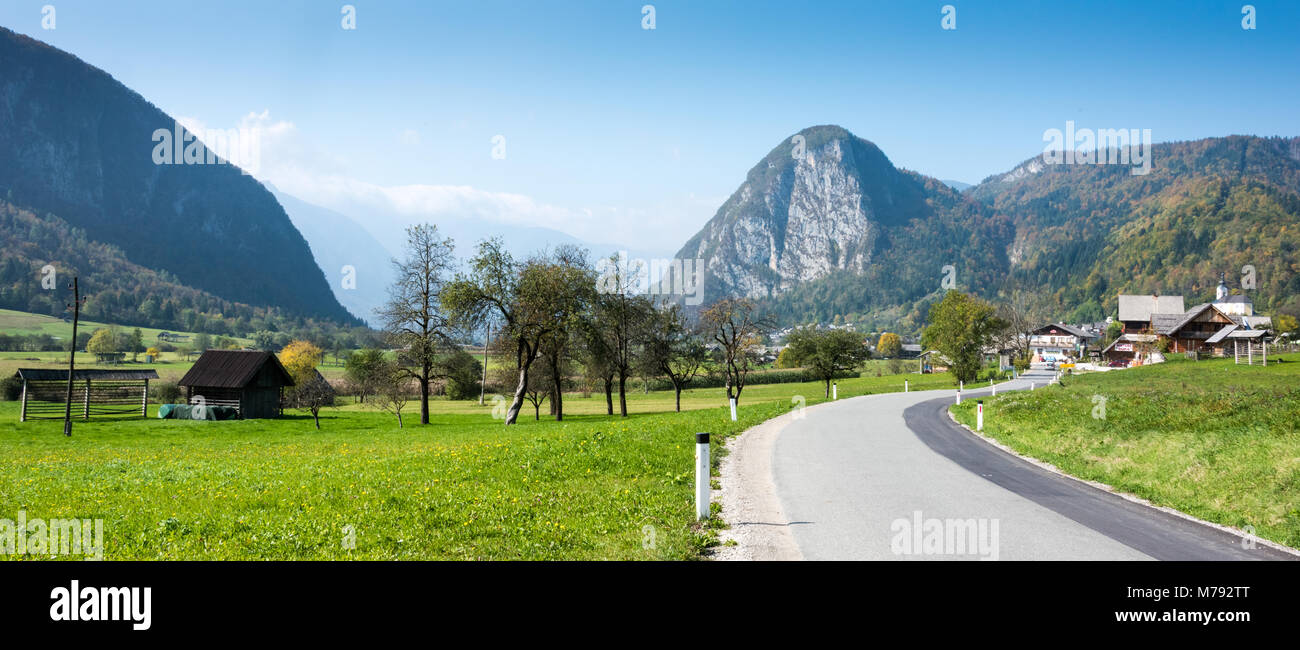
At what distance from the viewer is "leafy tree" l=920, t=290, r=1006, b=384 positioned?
2773 inches

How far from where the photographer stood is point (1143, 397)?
1043 inches

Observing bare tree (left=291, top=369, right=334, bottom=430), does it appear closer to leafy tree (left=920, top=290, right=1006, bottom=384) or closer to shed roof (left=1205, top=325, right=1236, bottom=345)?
leafy tree (left=920, top=290, right=1006, bottom=384)

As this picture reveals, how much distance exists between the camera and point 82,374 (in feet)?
186

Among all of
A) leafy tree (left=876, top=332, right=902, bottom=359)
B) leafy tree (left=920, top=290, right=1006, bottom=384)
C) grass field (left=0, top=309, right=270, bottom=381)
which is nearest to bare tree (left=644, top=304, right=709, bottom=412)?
leafy tree (left=920, top=290, right=1006, bottom=384)

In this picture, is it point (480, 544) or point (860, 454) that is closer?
point (480, 544)

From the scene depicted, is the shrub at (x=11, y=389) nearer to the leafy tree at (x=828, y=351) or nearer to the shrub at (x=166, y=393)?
the shrub at (x=166, y=393)

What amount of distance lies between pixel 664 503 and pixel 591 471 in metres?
3.57

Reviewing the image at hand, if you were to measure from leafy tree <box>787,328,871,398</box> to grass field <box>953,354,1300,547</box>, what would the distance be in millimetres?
39367

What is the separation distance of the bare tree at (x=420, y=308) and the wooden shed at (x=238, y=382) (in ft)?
75.7

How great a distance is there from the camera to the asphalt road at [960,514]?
28.6ft

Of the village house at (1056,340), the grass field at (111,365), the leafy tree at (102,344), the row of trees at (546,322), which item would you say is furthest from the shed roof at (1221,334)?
the leafy tree at (102,344)

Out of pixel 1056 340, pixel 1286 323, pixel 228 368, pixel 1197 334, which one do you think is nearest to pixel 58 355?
pixel 228 368
